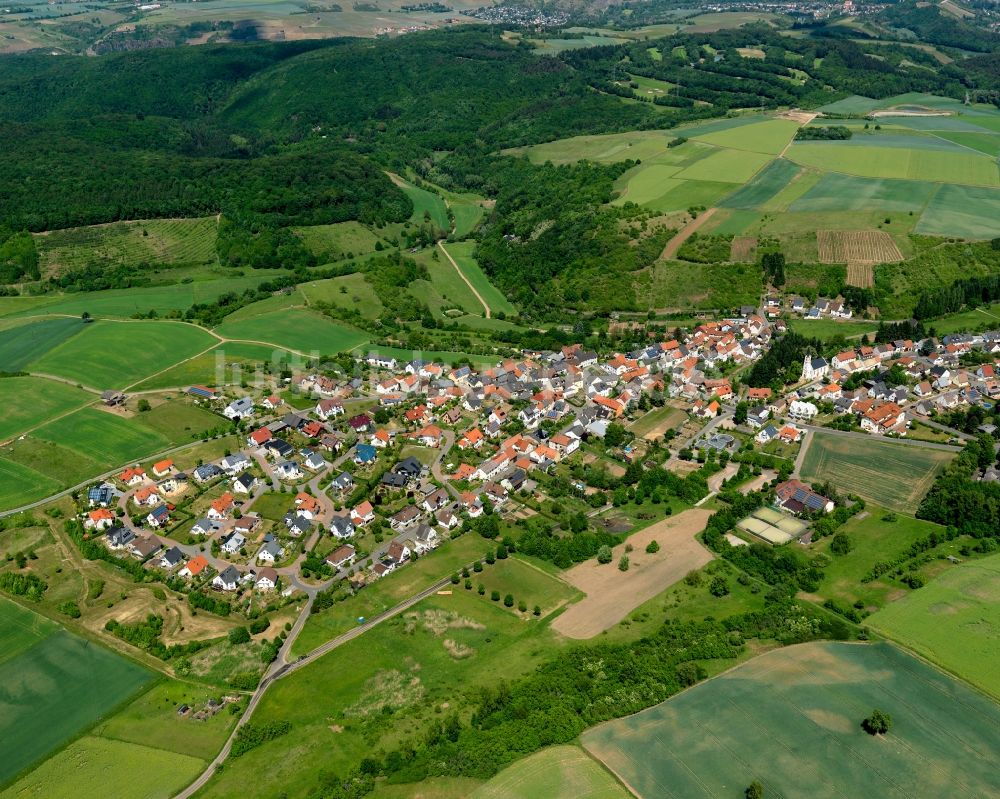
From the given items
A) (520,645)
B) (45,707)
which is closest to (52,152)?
(45,707)

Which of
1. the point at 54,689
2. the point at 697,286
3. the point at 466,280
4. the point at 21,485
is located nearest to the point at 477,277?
the point at 466,280

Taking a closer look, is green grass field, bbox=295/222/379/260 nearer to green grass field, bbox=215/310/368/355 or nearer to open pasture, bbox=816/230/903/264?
green grass field, bbox=215/310/368/355

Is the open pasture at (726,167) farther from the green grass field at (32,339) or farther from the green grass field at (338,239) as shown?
the green grass field at (32,339)

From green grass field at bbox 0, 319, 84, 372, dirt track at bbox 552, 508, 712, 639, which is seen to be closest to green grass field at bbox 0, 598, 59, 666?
dirt track at bbox 552, 508, 712, 639

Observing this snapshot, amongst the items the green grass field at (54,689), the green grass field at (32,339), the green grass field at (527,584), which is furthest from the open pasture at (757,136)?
the green grass field at (54,689)

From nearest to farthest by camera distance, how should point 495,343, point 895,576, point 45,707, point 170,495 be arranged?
point 45,707 < point 895,576 < point 170,495 < point 495,343

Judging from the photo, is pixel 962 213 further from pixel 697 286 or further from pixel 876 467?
pixel 876 467

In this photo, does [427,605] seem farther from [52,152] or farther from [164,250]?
[52,152]
